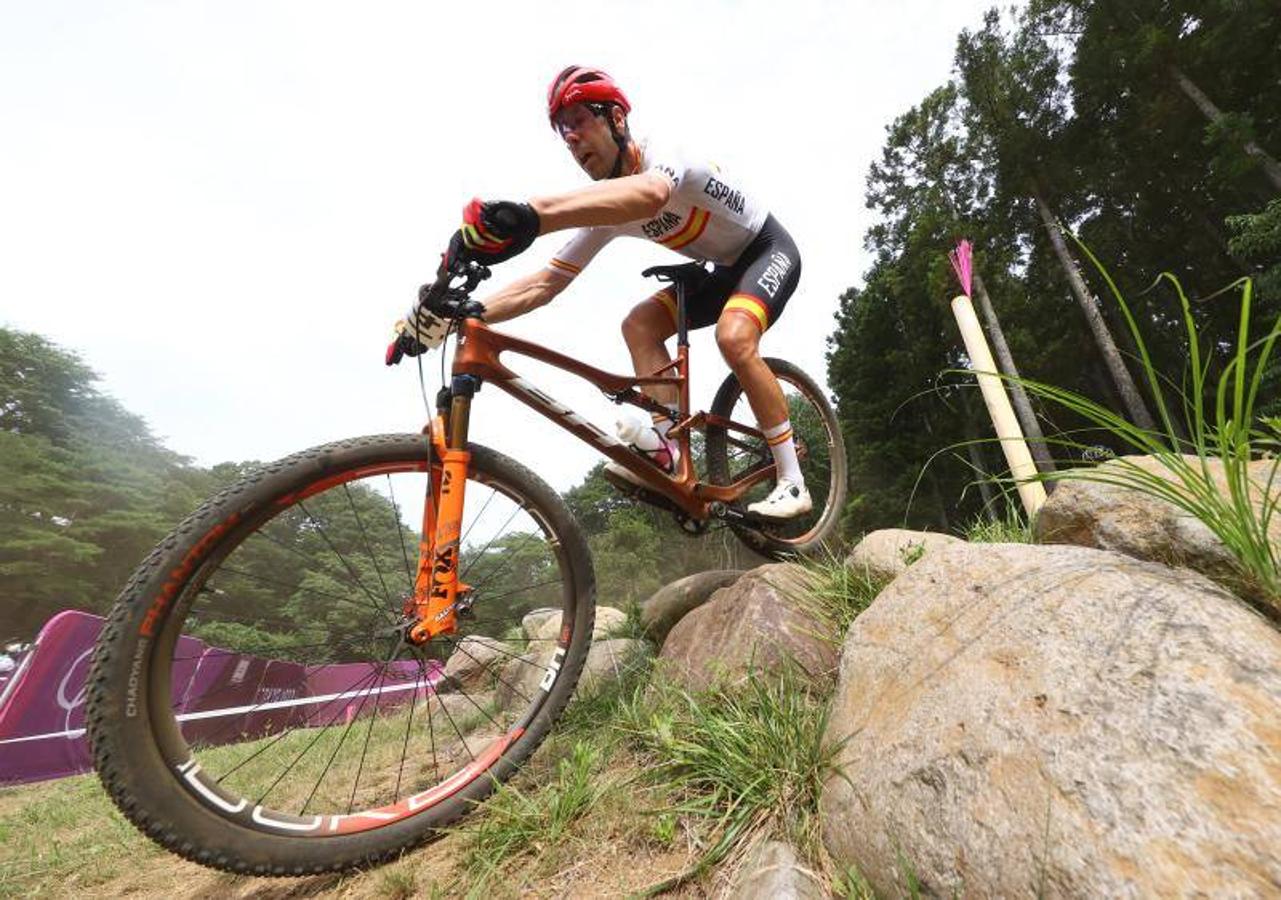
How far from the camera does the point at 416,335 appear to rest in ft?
7.49

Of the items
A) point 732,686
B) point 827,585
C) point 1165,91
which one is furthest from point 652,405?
point 1165,91

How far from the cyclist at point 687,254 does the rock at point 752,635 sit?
24.4 inches

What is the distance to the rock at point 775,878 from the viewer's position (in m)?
1.16

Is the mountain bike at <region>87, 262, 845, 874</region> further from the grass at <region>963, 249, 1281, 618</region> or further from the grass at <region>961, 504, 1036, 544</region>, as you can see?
the grass at <region>963, 249, 1281, 618</region>

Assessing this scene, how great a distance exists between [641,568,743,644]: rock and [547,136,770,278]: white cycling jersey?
2077 mm

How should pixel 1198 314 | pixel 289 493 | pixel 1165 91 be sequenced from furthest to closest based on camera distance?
pixel 1198 314 → pixel 1165 91 → pixel 289 493

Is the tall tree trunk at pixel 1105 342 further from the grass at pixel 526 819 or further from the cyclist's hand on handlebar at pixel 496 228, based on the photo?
the grass at pixel 526 819

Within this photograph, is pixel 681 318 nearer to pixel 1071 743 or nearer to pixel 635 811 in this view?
pixel 635 811

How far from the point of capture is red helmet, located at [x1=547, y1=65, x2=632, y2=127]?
272 cm

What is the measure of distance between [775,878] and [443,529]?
142 cm

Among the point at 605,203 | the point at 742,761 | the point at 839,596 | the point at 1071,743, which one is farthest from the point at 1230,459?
the point at 605,203

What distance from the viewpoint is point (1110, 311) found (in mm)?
19578

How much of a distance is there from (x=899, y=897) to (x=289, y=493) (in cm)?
190

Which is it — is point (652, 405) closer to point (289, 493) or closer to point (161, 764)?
point (289, 493)
